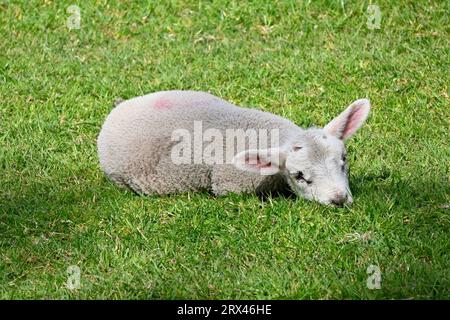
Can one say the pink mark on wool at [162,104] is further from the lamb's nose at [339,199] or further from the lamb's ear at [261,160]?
the lamb's nose at [339,199]

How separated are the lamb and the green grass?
12 cm

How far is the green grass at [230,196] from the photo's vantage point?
5.18 metres

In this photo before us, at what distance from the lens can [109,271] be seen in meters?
5.31

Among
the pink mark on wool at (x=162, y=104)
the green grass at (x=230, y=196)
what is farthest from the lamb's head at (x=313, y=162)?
the pink mark on wool at (x=162, y=104)

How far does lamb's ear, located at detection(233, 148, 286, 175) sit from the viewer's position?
5840 mm

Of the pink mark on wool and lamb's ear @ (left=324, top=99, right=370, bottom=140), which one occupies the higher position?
lamb's ear @ (left=324, top=99, right=370, bottom=140)

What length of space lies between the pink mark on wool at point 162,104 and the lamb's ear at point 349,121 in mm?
1084

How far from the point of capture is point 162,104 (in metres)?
6.44

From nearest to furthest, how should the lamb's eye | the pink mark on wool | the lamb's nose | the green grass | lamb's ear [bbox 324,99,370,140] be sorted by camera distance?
1. the green grass
2. the lamb's nose
3. the lamb's eye
4. lamb's ear [bbox 324,99,370,140]
5. the pink mark on wool

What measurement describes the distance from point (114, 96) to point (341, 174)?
278 centimetres

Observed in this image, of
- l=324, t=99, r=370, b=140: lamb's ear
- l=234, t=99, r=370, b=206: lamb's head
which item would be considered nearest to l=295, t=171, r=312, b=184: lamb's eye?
l=234, t=99, r=370, b=206: lamb's head

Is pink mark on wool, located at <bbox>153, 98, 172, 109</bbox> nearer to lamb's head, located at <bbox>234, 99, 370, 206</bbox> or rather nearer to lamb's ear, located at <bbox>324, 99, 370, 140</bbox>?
lamb's head, located at <bbox>234, 99, 370, 206</bbox>

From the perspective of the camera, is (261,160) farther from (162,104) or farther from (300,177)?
(162,104)
